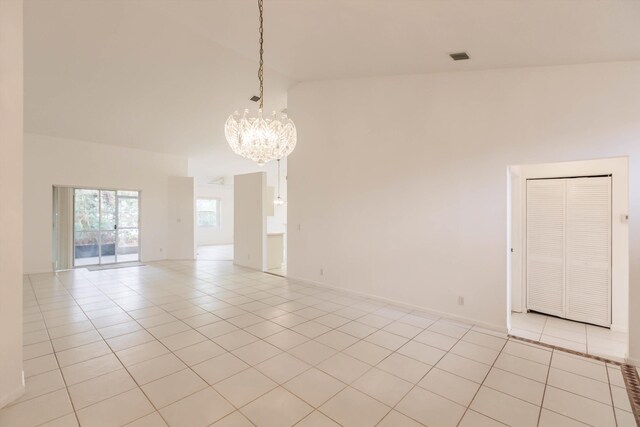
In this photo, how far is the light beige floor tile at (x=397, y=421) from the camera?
1.92 metres

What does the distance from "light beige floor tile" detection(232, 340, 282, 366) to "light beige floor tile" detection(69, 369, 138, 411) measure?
882 mm

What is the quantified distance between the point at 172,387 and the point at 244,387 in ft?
1.85

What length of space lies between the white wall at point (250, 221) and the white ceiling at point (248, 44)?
1782mm

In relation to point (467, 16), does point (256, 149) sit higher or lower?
lower

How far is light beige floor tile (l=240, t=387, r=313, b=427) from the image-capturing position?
193cm

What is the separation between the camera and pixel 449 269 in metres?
3.77

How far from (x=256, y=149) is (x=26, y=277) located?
6.37m

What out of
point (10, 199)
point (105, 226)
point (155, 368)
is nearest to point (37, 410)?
point (155, 368)

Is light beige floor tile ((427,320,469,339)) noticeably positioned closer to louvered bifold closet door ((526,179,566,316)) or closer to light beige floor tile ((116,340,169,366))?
louvered bifold closet door ((526,179,566,316))

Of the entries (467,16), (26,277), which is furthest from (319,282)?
(26,277)

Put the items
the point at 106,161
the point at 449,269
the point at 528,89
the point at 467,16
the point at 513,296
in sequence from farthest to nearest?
1. the point at 106,161
2. the point at 513,296
3. the point at 449,269
4. the point at 528,89
5. the point at 467,16

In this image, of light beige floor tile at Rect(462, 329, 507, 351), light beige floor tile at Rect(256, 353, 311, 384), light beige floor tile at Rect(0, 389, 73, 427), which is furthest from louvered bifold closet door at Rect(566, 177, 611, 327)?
light beige floor tile at Rect(0, 389, 73, 427)

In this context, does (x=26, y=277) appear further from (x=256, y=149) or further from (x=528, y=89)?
(x=528, y=89)

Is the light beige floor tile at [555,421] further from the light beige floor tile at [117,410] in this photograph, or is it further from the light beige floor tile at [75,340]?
the light beige floor tile at [75,340]
